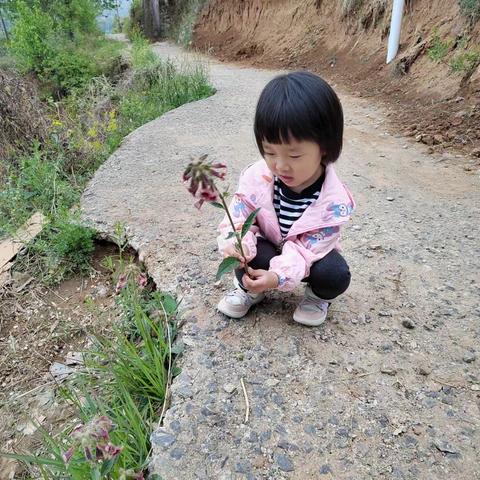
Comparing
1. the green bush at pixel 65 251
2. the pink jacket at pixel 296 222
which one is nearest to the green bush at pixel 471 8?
the pink jacket at pixel 296 222

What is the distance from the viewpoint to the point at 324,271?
6.20ft

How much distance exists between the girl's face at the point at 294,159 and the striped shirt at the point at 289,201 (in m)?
0.13

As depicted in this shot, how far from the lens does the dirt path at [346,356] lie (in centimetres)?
155

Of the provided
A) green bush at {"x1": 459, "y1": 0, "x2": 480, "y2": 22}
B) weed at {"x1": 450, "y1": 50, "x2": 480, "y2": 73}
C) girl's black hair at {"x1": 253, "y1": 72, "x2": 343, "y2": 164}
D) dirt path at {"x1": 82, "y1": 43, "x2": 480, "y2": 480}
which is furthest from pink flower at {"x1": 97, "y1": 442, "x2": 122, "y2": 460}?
green bush at {"x1": 459, "y1": 0, "x2": 480, "y2": 22}

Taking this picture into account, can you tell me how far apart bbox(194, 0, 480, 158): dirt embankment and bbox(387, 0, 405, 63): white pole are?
135 millimetres

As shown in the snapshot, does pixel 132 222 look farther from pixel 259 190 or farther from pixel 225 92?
pixel 225 92

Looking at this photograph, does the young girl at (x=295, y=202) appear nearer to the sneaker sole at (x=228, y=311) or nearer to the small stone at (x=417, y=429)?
the sneaker sole at (x=228, y=311)

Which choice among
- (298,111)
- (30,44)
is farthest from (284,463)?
(30,44)

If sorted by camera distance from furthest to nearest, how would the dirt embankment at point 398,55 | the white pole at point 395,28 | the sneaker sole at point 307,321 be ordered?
the white pole at point 395,28 < the dirt embankment at point 398,55 < the sneaker sole at point 307,321

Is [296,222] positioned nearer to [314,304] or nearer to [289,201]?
[289,201]

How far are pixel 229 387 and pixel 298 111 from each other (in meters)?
1.16

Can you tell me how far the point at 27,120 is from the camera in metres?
4.99

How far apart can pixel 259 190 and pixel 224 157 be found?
266cm

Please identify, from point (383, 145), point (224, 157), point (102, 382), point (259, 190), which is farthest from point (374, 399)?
point (383, 145)
